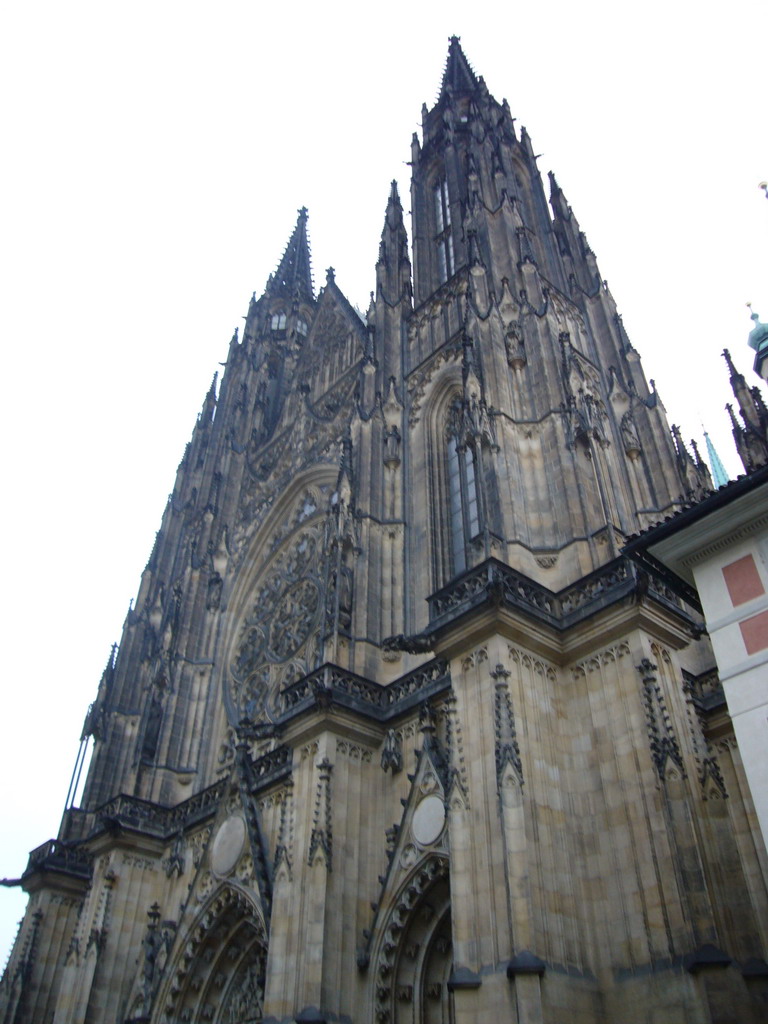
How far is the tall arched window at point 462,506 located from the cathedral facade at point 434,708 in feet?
0.27

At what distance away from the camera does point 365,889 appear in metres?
14.2

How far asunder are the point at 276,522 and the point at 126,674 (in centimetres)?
675

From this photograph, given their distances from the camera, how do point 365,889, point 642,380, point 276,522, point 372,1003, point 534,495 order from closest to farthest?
point 372,1003
point 365,889
point 534,495
point 642,380
point 276,522

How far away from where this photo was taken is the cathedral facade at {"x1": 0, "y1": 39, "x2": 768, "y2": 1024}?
11.0 metres

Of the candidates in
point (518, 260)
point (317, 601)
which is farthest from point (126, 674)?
point (518, 260)

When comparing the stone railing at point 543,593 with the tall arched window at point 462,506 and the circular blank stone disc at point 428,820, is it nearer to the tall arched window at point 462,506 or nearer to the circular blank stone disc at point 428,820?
the circular blank stone disc at point 428,820

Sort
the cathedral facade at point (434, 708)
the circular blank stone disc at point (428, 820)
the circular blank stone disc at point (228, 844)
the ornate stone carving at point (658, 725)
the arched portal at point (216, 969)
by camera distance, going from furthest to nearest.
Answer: the circular blank stone disc at point (228, 844), the arched portal at point (216, 969), the circular blank stone disc at point (428, 820), the ornate stone carving at point (658, 725), the cathedral facade at point (434, 708)

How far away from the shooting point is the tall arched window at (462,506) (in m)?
17.5

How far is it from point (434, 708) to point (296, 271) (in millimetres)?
29216

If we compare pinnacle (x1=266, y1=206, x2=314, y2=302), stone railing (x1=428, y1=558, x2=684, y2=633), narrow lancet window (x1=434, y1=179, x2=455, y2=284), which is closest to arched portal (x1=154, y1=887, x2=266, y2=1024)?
stone railing (x1=428, y1=558, x2=684, y2=633)

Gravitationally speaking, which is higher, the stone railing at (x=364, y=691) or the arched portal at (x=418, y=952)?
the stone railing at (x=364, y=691)

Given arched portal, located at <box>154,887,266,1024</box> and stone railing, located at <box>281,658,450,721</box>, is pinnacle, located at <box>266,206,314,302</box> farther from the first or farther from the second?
arched portal, located at <box>154,887,266,1024</box>

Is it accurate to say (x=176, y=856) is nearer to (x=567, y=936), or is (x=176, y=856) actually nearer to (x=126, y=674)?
(x=126, y=674)

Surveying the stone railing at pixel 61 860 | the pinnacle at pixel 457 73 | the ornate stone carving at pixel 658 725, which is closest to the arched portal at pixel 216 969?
the stone railing at pixel 61 860
